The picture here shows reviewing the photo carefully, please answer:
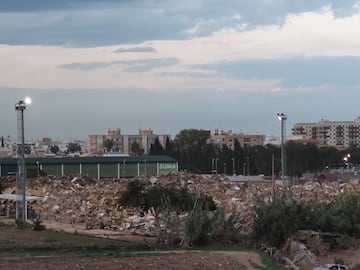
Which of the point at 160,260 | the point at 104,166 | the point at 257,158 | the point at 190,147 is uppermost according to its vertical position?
the point at 190,147

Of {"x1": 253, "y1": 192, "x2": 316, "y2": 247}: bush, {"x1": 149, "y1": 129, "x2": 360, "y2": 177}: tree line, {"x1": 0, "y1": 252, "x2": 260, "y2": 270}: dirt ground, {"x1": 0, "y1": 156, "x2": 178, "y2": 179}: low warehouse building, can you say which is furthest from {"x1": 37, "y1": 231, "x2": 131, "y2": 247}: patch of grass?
{"x1": 149, "y1": 129, "x2": 360, "y2": 177}: tree line

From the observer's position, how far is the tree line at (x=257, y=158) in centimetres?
11661

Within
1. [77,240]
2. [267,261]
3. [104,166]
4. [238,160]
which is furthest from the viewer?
[238,160]

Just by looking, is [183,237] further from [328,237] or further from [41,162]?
[41,162]

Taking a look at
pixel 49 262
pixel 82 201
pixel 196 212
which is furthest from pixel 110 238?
pixel 82 201

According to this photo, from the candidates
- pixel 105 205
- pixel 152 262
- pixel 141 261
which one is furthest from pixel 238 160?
pixel 152 262

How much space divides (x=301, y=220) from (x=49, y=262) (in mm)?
9199

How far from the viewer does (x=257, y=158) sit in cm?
12719

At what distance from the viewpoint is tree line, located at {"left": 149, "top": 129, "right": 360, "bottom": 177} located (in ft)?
383

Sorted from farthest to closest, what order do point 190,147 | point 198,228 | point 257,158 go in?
point 190,147
point 257,158
point 198,228

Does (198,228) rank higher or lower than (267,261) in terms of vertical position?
higher

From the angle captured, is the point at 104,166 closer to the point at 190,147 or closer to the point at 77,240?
the point at 190,147

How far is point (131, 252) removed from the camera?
74.3 feet

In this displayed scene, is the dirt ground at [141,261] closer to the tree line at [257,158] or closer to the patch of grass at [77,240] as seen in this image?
the patch of grass at [77,240]
